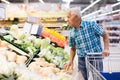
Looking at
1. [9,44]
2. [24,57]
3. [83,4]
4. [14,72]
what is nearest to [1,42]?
[9,44]

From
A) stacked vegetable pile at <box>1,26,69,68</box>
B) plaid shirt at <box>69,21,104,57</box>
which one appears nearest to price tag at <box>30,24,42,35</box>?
stacked vegetable pile at <box>1,26,69,68</box>

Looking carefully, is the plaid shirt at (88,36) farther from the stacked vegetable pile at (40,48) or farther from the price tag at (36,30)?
the price tag at (36,30)

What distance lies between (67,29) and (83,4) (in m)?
24.5

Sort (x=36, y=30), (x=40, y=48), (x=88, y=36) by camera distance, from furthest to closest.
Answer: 1. (x=36, y=30)
2. (x=40, y=48)
3. (x=88, y=36)

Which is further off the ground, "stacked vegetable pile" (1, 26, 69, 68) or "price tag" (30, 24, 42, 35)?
"price tag" (30, 24, 42, 35)

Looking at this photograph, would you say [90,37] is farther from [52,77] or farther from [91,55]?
[52,77]

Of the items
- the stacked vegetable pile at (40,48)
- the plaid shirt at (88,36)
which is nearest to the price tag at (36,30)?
the stacked vegetable pile at (40,48)

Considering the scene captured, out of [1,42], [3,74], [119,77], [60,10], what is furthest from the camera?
[60,10]

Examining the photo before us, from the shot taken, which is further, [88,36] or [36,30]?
[36,30]

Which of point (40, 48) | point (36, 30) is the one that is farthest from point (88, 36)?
point (36, 30)

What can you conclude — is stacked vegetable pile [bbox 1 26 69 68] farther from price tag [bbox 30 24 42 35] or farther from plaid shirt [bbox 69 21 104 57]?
price tag [bbox 30 24 42 35]

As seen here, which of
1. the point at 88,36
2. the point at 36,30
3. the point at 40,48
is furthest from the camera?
the point at 36,30

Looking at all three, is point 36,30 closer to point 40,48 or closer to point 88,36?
point 40,48

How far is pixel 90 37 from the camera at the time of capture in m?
3.34
